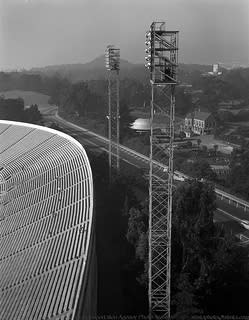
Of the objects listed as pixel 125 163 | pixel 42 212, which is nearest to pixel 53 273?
pixel 42 212

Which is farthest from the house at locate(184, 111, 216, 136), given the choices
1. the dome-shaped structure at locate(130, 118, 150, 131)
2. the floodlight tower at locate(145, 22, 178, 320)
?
the floodlight tower at locate(145, 22, 178, 320)

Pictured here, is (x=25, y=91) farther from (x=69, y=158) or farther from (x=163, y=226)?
(x=163, y=226)

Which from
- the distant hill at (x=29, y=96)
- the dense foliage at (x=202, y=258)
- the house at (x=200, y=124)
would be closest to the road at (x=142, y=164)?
the dense foliage at (x=202, y=258)

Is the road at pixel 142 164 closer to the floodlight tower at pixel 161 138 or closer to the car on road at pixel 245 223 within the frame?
the car on road at pixel 245 223

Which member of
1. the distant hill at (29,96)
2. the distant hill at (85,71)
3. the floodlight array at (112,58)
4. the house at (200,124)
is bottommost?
the house at (200,124)

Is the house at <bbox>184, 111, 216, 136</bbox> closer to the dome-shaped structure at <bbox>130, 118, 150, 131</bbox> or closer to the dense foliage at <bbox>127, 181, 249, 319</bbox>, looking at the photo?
the dome-shaped structure at <bbox>130, 118, 150, 131</bbox>

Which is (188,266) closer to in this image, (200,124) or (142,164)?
(142,164)
